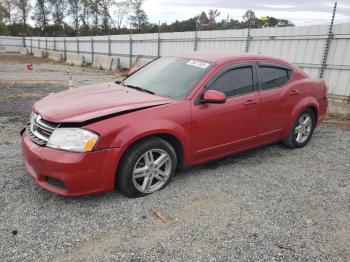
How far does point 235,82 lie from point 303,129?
2.00 metres

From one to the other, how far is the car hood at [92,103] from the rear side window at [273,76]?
173 centimetres

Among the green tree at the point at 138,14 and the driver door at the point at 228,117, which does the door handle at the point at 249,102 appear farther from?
the green tree at the point at 138,14

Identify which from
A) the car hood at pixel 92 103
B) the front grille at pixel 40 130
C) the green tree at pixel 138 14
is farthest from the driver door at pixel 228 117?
the green tree at pixel 138 14

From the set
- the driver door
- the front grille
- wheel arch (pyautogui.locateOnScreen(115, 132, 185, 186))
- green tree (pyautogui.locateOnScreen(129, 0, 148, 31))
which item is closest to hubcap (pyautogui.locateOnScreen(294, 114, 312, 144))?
the driver door

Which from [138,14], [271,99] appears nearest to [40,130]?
[271,99]

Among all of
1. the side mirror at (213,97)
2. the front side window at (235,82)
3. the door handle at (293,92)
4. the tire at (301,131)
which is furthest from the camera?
the tire at (301,131)

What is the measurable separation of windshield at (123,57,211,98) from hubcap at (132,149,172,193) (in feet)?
2.61

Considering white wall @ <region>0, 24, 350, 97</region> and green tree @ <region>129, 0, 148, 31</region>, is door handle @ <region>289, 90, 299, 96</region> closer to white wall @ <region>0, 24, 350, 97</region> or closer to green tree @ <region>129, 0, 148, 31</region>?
white wall @ <region>0, 24, 350, 97</region>

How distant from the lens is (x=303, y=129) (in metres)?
5.63

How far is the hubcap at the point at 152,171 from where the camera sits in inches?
142

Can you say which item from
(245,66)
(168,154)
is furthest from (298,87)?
(168,154)

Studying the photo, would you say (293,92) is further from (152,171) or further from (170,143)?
(152,171)

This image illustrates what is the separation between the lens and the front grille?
3.35m

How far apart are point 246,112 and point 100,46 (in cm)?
2460
